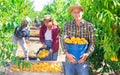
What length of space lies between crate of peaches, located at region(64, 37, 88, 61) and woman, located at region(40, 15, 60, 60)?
2132 millimetres

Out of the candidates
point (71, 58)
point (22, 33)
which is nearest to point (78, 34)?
point (71, 58)

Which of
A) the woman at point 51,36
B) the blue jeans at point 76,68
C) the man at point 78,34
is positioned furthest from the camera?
the woman at point 51,36

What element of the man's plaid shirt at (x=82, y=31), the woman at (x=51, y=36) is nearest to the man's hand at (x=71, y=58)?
the man's plaid shirt at (x=82, y=31)

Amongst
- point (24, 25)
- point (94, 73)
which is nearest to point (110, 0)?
point (94, 73)

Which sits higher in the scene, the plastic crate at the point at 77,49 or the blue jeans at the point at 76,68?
the plastic crate at the point at 77,49

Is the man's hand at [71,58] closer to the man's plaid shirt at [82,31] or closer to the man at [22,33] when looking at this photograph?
the man's plaid shirt at [82,31]

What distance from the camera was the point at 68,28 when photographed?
5.26m

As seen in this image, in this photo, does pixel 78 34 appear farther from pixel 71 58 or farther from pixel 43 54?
pixel 43 54

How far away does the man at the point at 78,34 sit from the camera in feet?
17.0

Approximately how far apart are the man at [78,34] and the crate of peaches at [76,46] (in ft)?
0.17

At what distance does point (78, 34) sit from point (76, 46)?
19 centimetres

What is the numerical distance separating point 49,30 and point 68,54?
2.37 m

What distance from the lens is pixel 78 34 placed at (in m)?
5.25

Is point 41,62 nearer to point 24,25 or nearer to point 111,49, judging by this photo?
point 24,25
